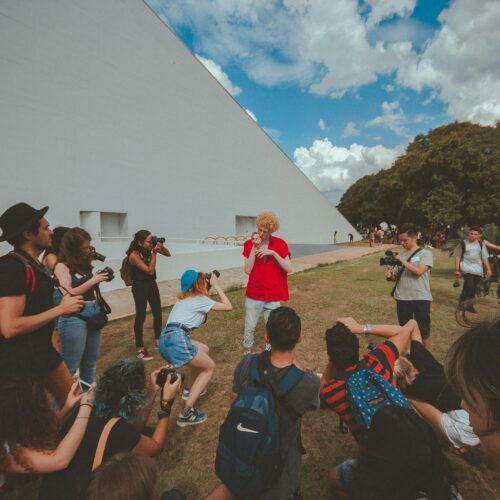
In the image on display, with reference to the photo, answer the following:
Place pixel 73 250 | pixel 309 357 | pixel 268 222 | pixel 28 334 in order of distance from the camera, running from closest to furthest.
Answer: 1. pixel 28 334
2. pixel 73 250
3. pixel 268 222
4. pixel 309 357

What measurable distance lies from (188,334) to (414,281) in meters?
2.83

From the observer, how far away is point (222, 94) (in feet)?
54.1

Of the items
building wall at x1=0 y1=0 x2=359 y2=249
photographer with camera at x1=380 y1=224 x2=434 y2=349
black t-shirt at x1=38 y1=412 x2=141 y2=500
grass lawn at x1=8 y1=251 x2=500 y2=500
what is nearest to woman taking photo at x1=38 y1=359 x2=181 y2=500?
black t-shirt at x1=38 y1=412 x2=141 y2=500

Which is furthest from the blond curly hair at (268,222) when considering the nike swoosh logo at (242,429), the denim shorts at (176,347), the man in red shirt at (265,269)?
the nike swoosh logo at (242,429)

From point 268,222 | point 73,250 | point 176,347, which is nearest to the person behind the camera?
point 176,347

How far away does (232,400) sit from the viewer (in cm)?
181

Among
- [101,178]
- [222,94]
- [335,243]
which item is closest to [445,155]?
[335,243]

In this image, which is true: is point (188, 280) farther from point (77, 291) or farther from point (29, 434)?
point (29, 434)

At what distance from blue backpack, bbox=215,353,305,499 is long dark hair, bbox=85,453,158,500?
0.43 meters

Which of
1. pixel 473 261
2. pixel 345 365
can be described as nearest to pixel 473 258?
pixel 473 261

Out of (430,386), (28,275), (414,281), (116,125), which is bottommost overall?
(430,386)

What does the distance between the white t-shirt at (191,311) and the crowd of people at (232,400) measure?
1 cm

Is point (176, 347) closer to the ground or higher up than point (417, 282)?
closer to the ground

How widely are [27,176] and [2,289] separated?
32.6 feet
